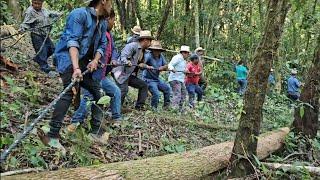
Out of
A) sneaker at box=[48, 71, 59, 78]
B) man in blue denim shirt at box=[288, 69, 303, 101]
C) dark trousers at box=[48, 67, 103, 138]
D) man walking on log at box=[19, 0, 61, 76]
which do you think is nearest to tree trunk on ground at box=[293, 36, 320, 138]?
dark trousers at box=[48, 67, 103, 138]

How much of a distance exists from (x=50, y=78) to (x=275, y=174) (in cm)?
488

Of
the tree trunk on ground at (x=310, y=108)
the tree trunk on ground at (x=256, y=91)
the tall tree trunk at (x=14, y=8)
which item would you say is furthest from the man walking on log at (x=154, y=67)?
the tall tree trunk at (x=14, y=8)

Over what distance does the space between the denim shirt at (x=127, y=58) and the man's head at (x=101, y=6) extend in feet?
8.95

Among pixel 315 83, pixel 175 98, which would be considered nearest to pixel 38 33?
pixel 175 98

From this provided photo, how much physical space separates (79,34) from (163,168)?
5.92 feet

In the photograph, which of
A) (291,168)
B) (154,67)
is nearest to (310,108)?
(291,168)

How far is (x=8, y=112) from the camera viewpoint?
19.2 feet

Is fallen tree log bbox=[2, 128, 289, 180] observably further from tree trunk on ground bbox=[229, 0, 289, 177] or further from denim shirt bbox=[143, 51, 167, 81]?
denim shirt bbox=[143, 51, 167, 81]

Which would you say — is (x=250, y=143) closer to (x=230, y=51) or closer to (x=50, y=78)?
(x=50, y=78)

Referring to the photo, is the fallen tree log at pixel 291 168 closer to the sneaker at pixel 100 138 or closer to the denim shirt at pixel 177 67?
the sneaker at pixel 100 138

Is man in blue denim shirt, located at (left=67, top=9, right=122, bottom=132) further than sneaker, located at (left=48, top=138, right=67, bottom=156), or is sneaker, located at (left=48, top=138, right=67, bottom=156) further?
man in blue denim shirt, located at (left=67, top=9, right=122, bottom=132)

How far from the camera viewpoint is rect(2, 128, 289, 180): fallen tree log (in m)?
4.21

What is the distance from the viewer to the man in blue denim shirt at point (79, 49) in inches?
199

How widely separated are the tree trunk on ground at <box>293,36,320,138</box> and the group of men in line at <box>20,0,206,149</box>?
114 inches
